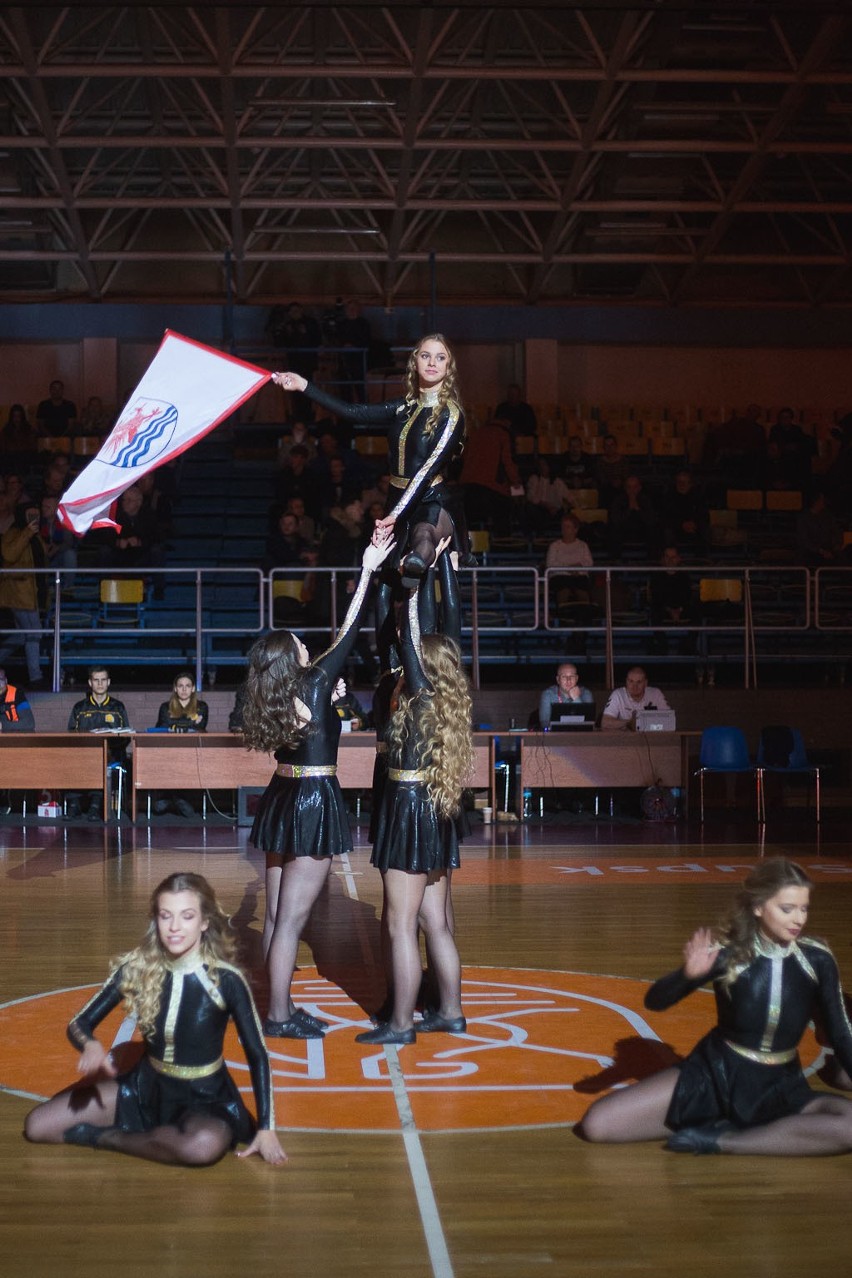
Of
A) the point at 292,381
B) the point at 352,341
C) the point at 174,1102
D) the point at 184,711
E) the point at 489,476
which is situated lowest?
the point at 174,1102

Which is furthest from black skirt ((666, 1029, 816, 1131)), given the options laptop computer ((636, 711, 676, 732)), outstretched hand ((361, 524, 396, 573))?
laptop computer ((636, 711, 676, 732))

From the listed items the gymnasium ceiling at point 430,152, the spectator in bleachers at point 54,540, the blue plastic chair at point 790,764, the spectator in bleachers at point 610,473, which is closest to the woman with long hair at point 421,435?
the blue plastic chair at point 790,764

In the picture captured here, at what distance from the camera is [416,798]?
554 centimetres

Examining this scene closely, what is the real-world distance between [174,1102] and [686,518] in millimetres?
14907

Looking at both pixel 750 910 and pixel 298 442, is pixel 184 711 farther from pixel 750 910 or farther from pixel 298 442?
pixel 750 910

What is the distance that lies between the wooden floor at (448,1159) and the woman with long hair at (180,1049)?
0.08 m

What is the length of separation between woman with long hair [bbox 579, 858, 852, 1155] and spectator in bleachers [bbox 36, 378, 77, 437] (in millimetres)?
19014

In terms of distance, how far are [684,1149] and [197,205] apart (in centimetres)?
1852

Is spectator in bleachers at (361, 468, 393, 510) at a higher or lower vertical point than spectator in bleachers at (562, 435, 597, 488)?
lower

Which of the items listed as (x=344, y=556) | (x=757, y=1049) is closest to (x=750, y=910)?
(x=757, y=1049)

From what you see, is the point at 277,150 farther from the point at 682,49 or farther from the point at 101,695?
the point at 101,695

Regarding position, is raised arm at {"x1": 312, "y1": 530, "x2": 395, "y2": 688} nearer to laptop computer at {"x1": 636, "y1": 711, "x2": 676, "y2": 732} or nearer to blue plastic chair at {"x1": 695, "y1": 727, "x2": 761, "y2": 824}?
laptop computer at {"x1": 636, "y1": 711, "x2": 676, "y2": 732}

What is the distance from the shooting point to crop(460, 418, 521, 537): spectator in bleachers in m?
17.8

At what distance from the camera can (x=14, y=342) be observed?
960 inches
